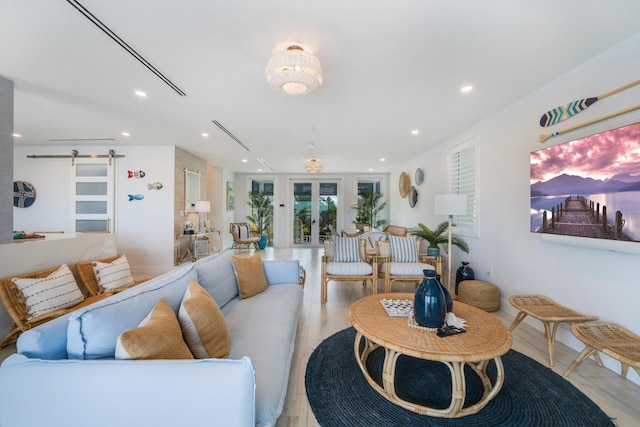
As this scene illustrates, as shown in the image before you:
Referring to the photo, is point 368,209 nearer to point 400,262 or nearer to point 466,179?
point 466,179

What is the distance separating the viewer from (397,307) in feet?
6.78

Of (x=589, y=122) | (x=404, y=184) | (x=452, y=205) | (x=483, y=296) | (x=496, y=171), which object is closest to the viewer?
(x=589, y=122)

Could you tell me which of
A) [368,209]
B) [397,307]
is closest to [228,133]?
[397,307]

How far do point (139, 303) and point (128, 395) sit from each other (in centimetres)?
52

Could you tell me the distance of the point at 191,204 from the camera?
6047 millimetres

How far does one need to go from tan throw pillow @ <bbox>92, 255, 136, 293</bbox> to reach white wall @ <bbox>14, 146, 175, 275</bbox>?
231cm

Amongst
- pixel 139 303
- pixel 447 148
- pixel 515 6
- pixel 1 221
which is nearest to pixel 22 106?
pixel 1 221

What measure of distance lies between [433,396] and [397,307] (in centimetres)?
60

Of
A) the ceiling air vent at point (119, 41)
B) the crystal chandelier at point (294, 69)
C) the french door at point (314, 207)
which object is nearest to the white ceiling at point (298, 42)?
the ceiling air vent at point (119, 41)

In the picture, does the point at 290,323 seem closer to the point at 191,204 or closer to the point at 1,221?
the point at 1,221

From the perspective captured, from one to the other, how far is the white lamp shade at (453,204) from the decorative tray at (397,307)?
1.75m

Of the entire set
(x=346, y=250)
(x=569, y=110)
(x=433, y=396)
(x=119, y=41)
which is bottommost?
(x=433, y=396)

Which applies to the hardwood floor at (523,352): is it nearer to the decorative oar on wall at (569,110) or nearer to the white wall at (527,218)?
the white wall at (527,218)

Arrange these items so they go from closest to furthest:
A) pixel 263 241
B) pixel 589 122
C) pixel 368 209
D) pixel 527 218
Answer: pixel 589 122 < pixel 527 218 < pixel 263 241 < pixel 368 209
